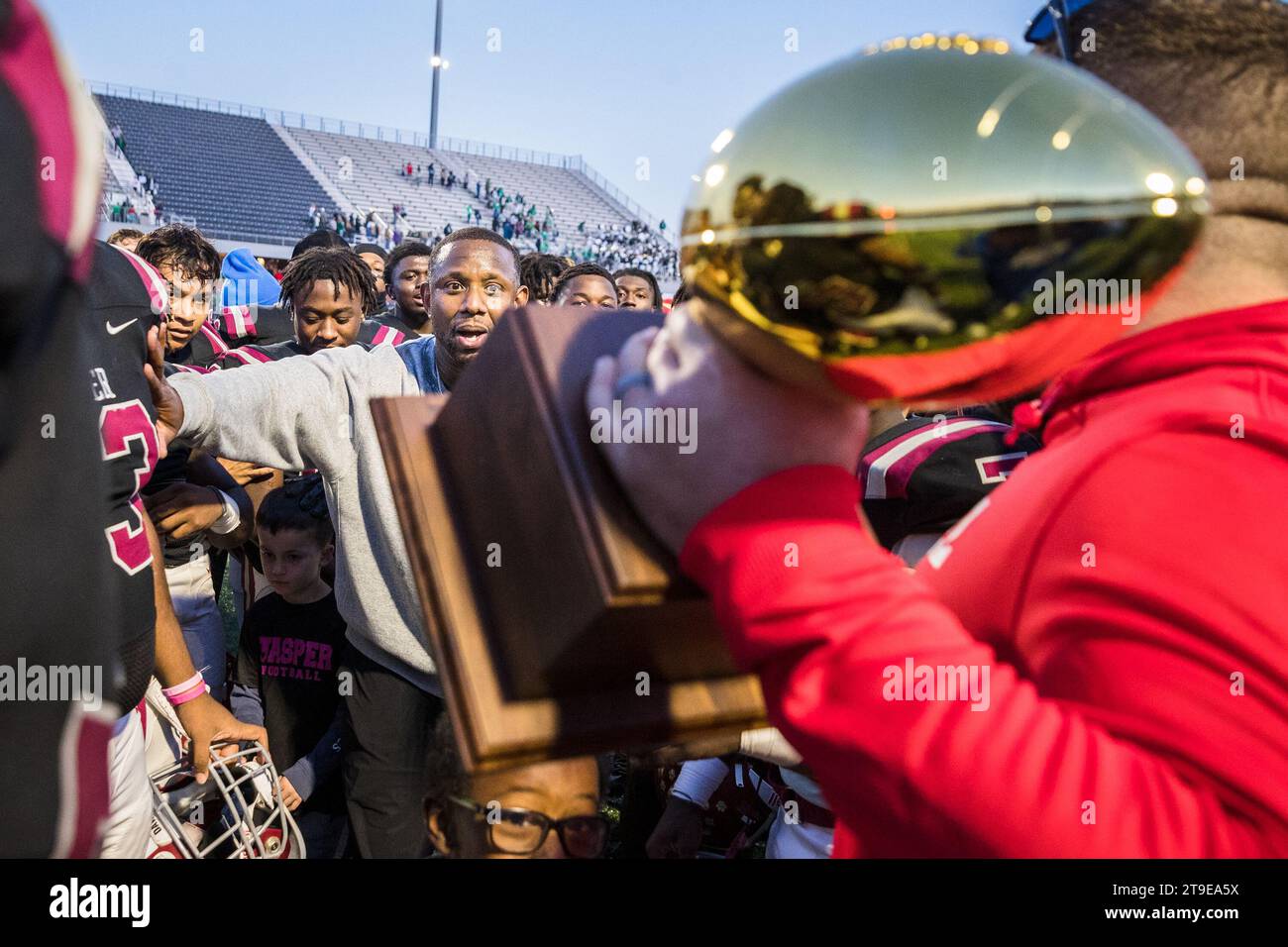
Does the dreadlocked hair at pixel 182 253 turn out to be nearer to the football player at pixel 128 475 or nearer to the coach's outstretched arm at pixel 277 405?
the coach's outstretched arm at pixel 277 405

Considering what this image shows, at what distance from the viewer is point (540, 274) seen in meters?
5.86

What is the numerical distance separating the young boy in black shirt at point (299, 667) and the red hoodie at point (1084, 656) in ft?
9.96

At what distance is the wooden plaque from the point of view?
26.1 inches

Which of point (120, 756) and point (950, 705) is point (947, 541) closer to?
point (950, 705)

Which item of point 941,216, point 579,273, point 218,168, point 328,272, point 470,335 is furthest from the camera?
point 218,168

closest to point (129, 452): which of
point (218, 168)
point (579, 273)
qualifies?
point (579, 273)

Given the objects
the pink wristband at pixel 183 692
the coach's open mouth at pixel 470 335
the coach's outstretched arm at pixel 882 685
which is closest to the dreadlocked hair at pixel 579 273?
the coach's open mouth at pixel 470 335

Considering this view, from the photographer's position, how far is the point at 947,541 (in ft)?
2.74

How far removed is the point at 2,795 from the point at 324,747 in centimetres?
306

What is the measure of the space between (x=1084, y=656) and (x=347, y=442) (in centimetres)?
229

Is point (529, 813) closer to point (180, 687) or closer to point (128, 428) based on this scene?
point (128, 428)

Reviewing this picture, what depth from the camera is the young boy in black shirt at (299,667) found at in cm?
340

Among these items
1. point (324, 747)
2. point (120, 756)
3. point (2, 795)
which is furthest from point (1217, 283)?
point (324, 747)
